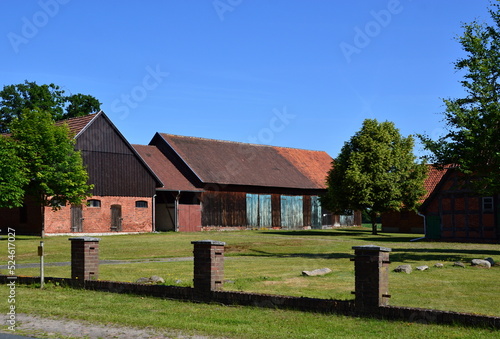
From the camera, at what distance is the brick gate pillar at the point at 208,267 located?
517 inches

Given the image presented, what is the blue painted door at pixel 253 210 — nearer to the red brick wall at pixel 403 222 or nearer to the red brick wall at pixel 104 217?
the red brick wall at pixel 104 217

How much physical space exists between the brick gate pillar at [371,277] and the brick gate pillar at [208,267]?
318cm

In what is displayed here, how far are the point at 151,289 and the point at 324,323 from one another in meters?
4.93

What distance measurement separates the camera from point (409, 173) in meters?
45.4

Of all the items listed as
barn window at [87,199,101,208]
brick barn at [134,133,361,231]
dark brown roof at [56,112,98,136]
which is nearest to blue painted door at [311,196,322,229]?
brick barn at [134,133,361,231]

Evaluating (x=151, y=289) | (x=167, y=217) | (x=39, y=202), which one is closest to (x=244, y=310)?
(x=151, y=289)

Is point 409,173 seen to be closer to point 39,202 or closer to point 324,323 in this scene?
point 39,202

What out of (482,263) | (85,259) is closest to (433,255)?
(482,263)

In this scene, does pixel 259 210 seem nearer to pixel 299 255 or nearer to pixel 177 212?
pixel 177 212

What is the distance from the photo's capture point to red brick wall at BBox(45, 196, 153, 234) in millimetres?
41125

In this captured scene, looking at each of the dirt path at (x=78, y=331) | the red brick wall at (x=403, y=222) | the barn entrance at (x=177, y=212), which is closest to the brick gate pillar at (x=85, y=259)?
the dirt path at (x=78, y=331)

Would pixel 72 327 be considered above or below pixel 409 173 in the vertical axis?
below

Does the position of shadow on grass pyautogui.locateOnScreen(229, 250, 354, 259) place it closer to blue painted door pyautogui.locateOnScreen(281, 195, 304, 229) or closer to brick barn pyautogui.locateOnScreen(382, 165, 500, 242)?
brick barn pyautogui.locateOnScreen(382, 165, 500, 242)

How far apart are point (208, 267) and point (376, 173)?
32.4m
